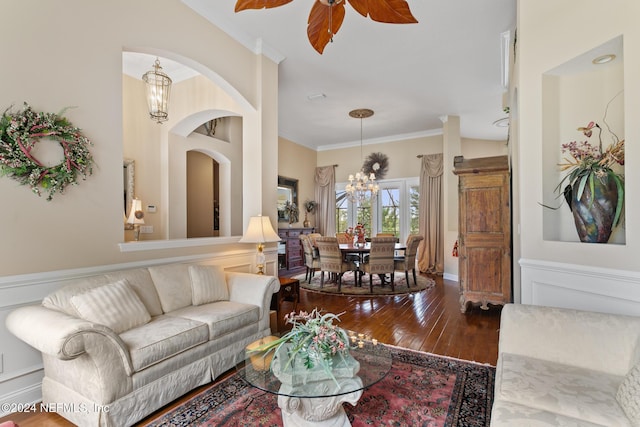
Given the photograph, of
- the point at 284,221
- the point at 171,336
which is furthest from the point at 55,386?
the point at 284,221

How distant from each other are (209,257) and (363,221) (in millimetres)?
5470

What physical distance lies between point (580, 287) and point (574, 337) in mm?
687

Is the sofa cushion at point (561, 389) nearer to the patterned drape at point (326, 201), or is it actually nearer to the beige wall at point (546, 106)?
the beige wall at point (546, 106)

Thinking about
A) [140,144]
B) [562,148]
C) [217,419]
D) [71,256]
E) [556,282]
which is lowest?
[217,419]

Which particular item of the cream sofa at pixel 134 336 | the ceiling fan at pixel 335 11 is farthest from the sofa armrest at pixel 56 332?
the ceiling fan at pixel 335 11

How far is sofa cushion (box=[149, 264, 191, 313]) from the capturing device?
8.77 ft

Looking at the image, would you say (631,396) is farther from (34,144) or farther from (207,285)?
(34,144)

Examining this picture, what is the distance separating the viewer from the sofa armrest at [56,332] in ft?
5.40

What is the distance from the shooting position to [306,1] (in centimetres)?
313

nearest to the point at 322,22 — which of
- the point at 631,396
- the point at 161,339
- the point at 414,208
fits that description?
the point at 161,339

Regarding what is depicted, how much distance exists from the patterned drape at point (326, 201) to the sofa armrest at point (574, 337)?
22.0 feet

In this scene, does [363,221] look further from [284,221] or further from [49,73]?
[49,73]

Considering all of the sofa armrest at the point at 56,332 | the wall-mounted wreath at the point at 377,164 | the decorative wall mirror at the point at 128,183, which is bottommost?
the sofa armrest at the point at 56,332

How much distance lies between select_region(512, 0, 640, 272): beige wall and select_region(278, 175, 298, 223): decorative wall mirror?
18.6 ft
